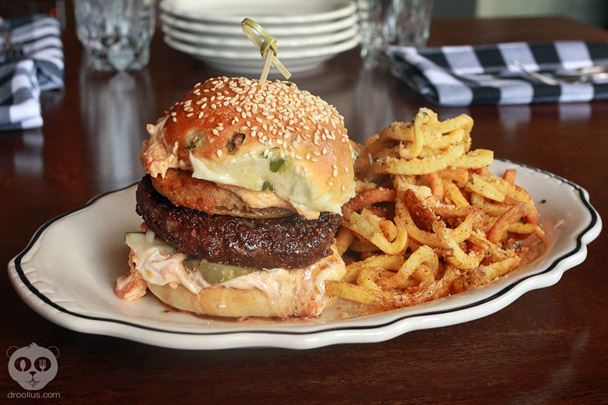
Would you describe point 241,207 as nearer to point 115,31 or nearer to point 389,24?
point 115,31

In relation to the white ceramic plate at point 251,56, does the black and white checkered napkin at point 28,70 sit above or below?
below

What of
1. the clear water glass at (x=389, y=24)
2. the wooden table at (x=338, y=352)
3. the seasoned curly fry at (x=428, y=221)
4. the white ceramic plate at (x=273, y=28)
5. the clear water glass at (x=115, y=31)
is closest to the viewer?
the wooden table at (x=338, y=352)

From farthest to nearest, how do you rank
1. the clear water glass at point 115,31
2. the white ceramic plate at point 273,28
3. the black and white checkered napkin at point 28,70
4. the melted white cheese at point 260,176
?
the clear water glass at point 115,31 < the white ceramic plate at point 273,28 < the black and white checkered napkin at point 28,70 < the melted white cheese at point 260,176

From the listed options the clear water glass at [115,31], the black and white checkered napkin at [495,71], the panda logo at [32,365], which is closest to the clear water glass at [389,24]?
the black and white checkered napkin at [495,71]

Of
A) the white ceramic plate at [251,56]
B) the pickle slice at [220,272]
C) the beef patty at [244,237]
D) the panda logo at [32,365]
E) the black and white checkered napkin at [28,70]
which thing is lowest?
the black and white checkered napkin at [28,70]

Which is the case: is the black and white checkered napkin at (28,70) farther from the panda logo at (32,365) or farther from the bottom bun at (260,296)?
the panda logo at (32,365)

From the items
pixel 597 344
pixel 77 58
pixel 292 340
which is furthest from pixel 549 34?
pixel 292 340

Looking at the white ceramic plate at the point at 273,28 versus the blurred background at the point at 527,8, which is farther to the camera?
the blurred background at the point at 527,8
